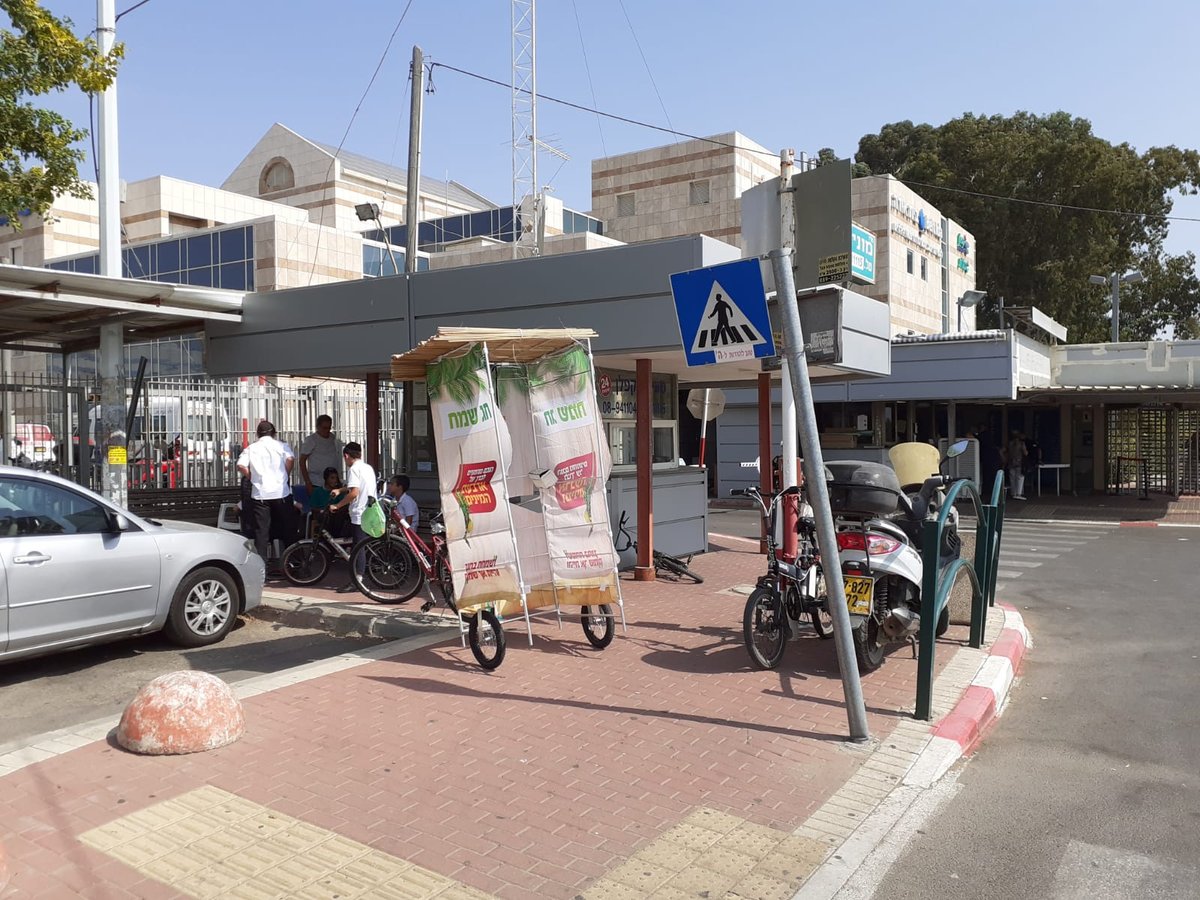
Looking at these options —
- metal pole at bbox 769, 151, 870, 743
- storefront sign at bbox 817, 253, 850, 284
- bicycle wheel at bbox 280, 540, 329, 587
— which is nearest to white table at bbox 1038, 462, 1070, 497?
storefront sign at bbox 817, 253, 850, 284

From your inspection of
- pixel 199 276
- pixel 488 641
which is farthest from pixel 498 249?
pixel 488 641

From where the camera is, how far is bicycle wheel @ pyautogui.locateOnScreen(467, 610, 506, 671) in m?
6.77

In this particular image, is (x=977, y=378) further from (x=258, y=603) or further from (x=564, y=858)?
(x=564, y=858)

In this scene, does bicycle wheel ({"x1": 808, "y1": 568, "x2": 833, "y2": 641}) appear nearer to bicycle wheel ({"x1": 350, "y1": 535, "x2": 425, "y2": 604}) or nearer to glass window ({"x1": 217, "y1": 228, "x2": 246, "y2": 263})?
bicycle wheel ({"x1": 350, "y1": 535, "x2": 425, "y2": 604})

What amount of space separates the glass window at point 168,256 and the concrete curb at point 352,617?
101 ft

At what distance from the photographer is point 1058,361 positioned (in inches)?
915

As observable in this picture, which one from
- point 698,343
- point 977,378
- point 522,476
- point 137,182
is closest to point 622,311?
point 522,476

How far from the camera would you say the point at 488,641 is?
695 centimetres

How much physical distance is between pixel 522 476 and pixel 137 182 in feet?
135

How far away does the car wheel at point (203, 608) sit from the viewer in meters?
7.54

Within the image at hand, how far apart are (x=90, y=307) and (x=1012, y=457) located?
868 inches

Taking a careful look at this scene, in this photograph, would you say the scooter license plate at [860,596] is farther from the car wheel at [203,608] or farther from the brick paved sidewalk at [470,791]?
the car wheel at [203,608]

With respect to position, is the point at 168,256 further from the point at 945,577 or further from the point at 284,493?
the point at 945,577

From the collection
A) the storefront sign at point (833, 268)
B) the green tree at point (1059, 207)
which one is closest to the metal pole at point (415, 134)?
the storefront sign at point (833, 268)
